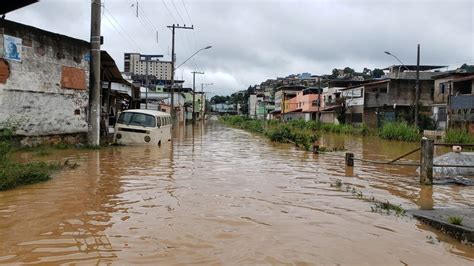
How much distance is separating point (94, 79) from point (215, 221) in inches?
549

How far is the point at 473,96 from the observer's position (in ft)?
108

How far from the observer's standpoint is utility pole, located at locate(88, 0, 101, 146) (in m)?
18.5

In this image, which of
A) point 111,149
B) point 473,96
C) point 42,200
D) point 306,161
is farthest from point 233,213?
point 473,96

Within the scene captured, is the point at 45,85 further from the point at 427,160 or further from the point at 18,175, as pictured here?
the point at 427,160

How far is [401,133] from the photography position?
32812 mm

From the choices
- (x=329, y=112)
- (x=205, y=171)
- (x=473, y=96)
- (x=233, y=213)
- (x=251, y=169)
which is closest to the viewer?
(x=233, y=213)

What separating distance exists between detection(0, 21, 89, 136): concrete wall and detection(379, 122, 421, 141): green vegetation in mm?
22836

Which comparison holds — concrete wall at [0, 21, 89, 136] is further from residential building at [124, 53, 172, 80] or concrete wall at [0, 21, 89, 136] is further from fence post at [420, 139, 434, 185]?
residential building at [124, 53, 172, 80]

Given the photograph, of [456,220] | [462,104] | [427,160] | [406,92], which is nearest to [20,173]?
[456,220]

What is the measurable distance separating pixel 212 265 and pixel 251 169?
8981 mm

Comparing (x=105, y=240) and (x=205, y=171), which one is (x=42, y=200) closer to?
(x=105, y=240)

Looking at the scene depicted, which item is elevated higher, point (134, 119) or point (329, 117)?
point (329, 117)

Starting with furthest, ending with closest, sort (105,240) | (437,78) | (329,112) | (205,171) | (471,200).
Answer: (329,112)
(437,78)
(205,171)
(471,200)
(105,240)

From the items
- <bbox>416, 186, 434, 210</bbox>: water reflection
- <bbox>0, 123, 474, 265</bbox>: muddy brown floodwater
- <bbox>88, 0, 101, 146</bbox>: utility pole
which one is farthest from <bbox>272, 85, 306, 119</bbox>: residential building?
<bbox>0, 123, 474, 265</bbox>: muddy brown floodwater
